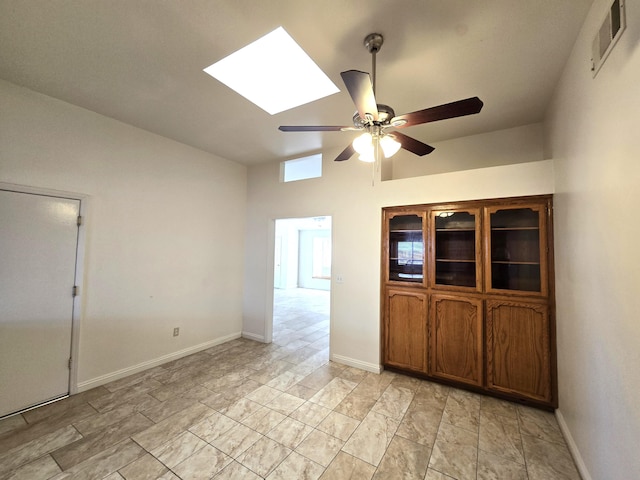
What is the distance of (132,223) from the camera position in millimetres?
3117

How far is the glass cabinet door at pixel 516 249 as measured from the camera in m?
2.53

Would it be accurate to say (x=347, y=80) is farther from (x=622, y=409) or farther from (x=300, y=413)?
(x=300, y=413)

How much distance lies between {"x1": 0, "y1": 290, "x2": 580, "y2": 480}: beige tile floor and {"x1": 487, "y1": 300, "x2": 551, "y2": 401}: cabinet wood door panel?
218 mm

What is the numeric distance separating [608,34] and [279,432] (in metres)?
3.35

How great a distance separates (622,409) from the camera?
50.1 inches

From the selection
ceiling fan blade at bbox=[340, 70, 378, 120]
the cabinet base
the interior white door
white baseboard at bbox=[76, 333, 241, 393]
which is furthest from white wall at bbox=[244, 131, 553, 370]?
the interior white door

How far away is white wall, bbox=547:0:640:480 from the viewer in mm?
1176

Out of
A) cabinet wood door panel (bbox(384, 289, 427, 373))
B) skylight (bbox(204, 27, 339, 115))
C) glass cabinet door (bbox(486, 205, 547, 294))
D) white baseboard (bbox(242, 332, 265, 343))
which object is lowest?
white baseboard (bbox(242, 332, 265, 343))

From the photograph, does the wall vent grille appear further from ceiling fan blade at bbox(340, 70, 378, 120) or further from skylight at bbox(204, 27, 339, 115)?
skylight at bbox(204, 27, 339, 115)

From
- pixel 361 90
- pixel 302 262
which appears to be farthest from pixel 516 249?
pixel 302 262

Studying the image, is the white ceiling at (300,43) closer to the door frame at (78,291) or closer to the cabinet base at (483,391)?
the door frame at (78,291)

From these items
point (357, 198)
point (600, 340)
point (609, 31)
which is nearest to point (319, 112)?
point (357, 198)

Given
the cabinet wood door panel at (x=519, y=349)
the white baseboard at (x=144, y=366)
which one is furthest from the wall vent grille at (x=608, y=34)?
the white baseboard at (x=144, y=366)

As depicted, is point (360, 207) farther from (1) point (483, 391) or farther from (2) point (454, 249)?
(1) point (483, 391)
